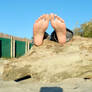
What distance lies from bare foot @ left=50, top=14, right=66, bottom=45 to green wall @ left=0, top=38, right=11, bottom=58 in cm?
771

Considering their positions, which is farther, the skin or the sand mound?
the skin

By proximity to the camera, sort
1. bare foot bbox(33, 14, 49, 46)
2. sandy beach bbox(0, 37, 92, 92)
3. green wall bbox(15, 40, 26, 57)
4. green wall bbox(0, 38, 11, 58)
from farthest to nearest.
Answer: green wall bbox(15, 40, 26, 57), green wall bbox(0, 38, 11, 58), bare foot bbox(33, 14, 49, 46), sandy beach bbox(0, 37, 92, 92)

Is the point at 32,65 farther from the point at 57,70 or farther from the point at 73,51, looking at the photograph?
the point at 73,51

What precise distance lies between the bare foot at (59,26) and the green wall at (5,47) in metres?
7.71

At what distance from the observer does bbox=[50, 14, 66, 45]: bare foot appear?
296 centimetres

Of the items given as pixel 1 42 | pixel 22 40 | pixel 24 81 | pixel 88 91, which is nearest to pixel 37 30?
pixel 24 81

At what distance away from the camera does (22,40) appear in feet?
41.3

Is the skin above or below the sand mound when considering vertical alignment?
above

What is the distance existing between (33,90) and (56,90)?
31 cm

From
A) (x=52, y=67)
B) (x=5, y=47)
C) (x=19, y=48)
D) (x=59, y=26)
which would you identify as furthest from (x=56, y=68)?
(x=19, y=48)

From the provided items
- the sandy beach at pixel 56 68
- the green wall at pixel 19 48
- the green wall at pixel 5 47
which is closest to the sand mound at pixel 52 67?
the sandy beach at pixel 56 68

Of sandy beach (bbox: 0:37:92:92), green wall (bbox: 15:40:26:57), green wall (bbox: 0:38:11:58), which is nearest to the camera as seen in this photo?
sandy beach (bbox: 0:37:92:92)

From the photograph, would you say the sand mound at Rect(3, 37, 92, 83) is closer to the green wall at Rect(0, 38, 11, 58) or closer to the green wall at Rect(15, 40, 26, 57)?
the green wall at Rect(0, 38, 11, 58)

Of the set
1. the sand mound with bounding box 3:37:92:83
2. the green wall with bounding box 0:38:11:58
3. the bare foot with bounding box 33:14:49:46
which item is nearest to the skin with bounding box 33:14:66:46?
the bare foot with bounding box 33:14:49:46
